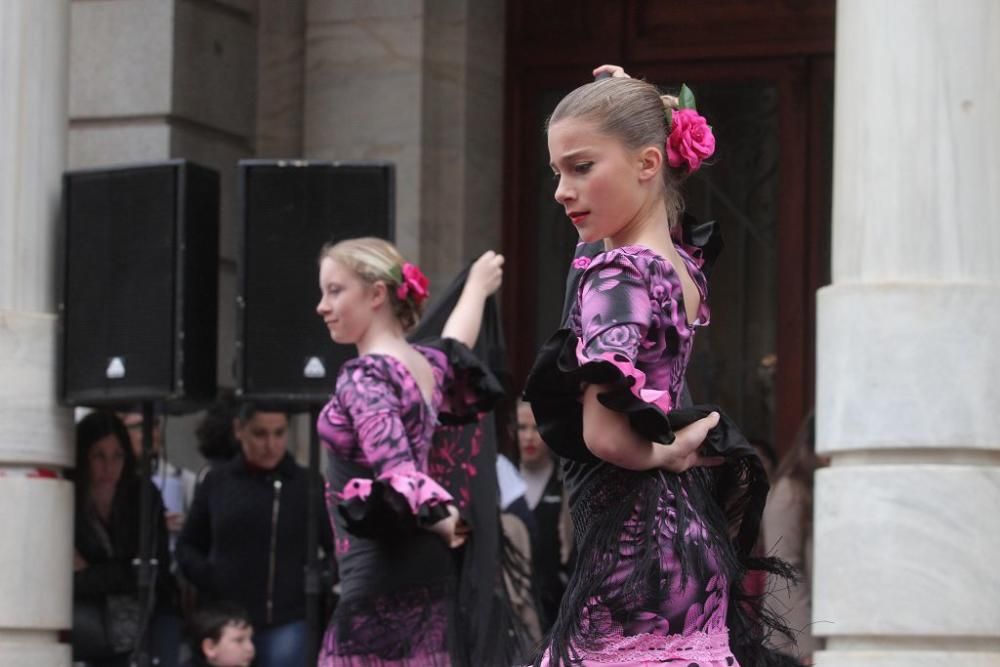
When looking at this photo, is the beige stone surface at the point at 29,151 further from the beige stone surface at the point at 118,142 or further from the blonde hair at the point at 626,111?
the blonde hair at the point at 626,111

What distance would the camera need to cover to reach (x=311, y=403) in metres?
8.38

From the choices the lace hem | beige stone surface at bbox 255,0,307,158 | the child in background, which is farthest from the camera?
beige stone surface at bbox 255,0,307,158

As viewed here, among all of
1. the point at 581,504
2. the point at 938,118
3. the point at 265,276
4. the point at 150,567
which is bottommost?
the point at 150,567

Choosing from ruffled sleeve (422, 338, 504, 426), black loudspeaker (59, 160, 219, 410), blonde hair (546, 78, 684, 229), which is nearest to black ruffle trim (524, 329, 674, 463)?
blonde hair (546, 78, 684, 229)

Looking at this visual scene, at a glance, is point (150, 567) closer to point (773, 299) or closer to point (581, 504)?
point (773, 299)

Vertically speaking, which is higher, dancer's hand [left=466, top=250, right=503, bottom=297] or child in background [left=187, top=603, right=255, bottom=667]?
dancer's hand [left=466, top=250, right=503, bottom=297]

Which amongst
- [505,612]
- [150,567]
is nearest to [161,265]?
[150,567]

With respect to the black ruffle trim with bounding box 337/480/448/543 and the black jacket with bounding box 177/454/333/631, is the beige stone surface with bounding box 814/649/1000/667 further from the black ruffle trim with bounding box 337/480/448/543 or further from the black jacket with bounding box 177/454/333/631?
the black jacket with bounding box 177/454/333/631

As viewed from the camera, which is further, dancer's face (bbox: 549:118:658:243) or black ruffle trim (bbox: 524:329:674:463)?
dancer's face (bbox: 549:118:658:243)

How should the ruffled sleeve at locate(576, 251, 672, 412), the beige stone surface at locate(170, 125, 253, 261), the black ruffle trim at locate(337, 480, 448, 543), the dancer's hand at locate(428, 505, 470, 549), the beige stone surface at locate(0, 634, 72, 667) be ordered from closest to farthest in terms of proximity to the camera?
the ruffled sleeve at locate(576, 251, 672, 412) → the black ruffle trim at locate(337, 480, 448, 543) → the dancer's hand at locate(428, 505, 470, 549) → the beige stone surface at locate(0, 634, 72, 667) → the beige stone surface at locate(170, 125, 253, 261)

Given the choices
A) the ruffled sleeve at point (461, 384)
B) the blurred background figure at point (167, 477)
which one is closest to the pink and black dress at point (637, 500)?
the ruffled sleeve at point (461, 384)

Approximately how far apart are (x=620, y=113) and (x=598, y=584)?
84cm

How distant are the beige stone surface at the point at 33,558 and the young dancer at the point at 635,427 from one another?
4.93m

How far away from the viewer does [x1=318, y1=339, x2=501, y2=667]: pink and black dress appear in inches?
252
